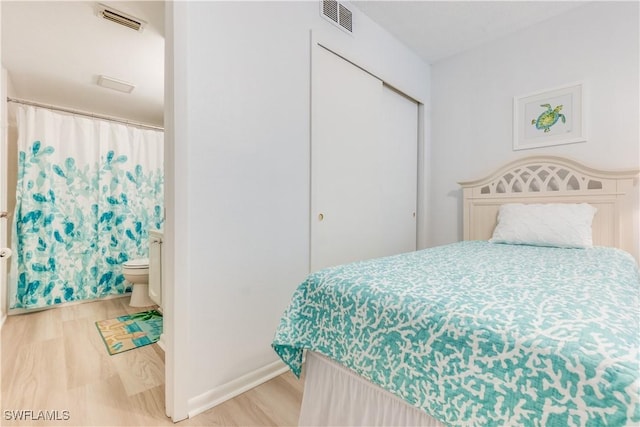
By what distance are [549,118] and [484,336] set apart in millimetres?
2516

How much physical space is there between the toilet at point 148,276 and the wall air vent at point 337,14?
2.19m

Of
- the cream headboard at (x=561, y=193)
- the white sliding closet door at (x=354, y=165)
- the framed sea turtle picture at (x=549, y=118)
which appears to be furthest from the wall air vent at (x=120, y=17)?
the framed sea turtle picture at (x=549, y=118)

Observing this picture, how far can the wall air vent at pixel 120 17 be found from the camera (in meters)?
1.92

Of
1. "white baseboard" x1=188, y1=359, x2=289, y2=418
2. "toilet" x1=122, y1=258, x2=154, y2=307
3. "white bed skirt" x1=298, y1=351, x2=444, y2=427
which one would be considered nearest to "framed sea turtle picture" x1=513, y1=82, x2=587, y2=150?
"white bed skirt" x1=298, y1=351, x2=444, y2=427

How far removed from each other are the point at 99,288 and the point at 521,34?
4.82 m

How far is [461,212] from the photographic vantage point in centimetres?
299

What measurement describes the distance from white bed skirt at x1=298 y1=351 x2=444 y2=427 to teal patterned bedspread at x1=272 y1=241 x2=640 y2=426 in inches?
2.9

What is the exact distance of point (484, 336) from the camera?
74 cm

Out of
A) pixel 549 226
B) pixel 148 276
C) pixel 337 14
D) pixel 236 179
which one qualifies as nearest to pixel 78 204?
pixel 148 276

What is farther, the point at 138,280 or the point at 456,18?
the point at 138,280

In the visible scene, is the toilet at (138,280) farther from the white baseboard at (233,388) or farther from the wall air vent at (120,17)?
the wall air vent at (120,17)

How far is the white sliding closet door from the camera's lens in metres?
2.08

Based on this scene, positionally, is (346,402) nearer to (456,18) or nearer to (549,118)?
(549,118)

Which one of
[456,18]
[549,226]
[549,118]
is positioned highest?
[456,18]
